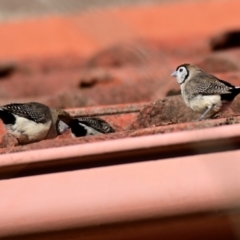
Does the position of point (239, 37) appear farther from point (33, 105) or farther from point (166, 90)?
point (33, 105)

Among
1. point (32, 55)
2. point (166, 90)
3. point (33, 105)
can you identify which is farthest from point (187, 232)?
point (32, 55)

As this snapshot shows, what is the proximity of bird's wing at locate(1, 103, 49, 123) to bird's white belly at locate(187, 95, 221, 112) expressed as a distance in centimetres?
75

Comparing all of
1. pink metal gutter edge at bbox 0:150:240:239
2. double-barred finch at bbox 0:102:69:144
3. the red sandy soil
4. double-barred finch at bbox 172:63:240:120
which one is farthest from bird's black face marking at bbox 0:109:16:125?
pink metal gutter edge at bbox 0:150:240:239

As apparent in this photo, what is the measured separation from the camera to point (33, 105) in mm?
3779

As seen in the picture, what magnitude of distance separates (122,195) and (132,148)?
0.14 meters

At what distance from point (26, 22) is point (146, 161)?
8.57 m

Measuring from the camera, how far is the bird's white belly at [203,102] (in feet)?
11.3

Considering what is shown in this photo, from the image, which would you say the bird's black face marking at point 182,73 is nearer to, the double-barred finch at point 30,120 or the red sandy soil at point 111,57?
the red sandy soil at point 111,57

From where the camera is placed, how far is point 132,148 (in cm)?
207

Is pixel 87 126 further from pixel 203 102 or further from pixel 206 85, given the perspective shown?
pixel 206 85

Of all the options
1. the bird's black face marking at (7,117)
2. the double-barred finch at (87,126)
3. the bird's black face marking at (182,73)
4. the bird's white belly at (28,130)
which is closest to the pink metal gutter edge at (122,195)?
the double-barred finch at (87,126)

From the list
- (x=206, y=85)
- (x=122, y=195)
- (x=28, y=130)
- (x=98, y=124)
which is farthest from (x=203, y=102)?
(x=122, y=195)

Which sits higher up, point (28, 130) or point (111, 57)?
point (111, 57)

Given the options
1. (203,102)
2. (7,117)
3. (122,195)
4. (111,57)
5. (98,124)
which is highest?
(111,57)
